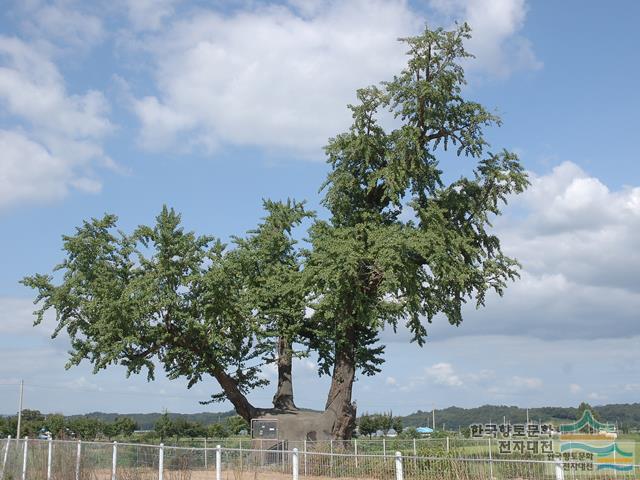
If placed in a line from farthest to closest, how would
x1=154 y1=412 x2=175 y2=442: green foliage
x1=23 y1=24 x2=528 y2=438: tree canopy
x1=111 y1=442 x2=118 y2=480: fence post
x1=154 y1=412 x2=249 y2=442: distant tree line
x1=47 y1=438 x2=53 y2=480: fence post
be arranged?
x1=154 y1=412 x2=175 y2=442: green foliage → x1=154 y1=412 x2=249 y2=442: distant tree line → x1=23 y1=24 x2=528 y2=438: tree canopy → x1=47 y1=438 x2=53 y2=480: fence post → x1=111 y1=442 x2=118 y2=480: fence post

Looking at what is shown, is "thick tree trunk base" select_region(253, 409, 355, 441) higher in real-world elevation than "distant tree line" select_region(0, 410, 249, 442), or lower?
higher

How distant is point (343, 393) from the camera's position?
3603 cm

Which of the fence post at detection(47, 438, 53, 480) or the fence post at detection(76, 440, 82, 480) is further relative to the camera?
the fence post at detection(47, 438, 53, 480)

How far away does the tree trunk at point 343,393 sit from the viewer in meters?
35.8

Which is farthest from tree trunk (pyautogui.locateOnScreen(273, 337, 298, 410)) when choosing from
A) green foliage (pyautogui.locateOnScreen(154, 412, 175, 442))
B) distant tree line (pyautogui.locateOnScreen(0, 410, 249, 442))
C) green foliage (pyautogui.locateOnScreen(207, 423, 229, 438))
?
green foliage (pyautogui.locateOnScreen(207, 423, 229, 438))

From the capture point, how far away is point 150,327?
3609 centimetres

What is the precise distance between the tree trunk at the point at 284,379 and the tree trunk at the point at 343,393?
3.53 metres

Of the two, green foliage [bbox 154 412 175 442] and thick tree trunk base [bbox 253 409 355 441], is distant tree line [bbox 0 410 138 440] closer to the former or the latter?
green foliage [bbox 154 412 175 442]

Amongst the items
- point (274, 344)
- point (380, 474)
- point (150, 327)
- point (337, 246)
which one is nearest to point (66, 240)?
point (150, 327)

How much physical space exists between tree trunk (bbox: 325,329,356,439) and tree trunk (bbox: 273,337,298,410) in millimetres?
3532

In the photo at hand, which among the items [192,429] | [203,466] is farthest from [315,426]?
[192,429]

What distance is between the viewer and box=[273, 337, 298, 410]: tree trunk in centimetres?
3934

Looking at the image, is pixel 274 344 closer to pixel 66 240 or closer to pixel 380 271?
pixel 380 271

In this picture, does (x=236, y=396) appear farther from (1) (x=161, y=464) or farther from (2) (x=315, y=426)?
(1) (x=161, y=464)
